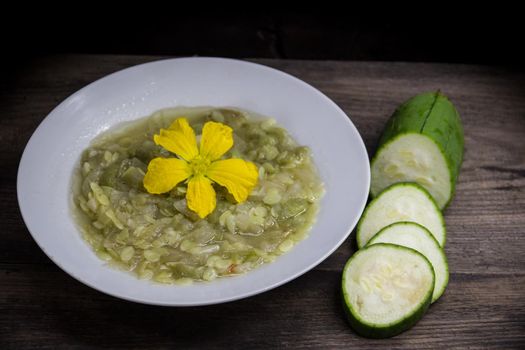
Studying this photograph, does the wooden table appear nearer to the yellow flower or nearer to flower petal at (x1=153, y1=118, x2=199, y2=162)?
the yellow flower

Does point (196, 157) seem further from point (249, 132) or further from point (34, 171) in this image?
point (34, 171)

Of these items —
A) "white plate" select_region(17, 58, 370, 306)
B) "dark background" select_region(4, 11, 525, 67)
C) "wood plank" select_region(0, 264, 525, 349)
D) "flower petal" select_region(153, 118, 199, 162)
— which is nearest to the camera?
"white plate" select_region(17, 58, 370, 306)

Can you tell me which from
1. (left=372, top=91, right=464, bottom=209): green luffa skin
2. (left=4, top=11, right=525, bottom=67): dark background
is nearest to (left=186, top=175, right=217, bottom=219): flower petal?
(left=372, top=91, right=464, bottom=209): green luffa skin

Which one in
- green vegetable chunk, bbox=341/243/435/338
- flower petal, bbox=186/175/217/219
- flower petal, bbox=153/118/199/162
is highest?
flower petal, bbox=153/118/199/162

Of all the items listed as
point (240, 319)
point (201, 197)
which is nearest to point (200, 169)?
point (201, 197)

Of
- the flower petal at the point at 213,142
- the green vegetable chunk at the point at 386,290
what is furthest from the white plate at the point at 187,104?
the flower petal at the point at 213,142
